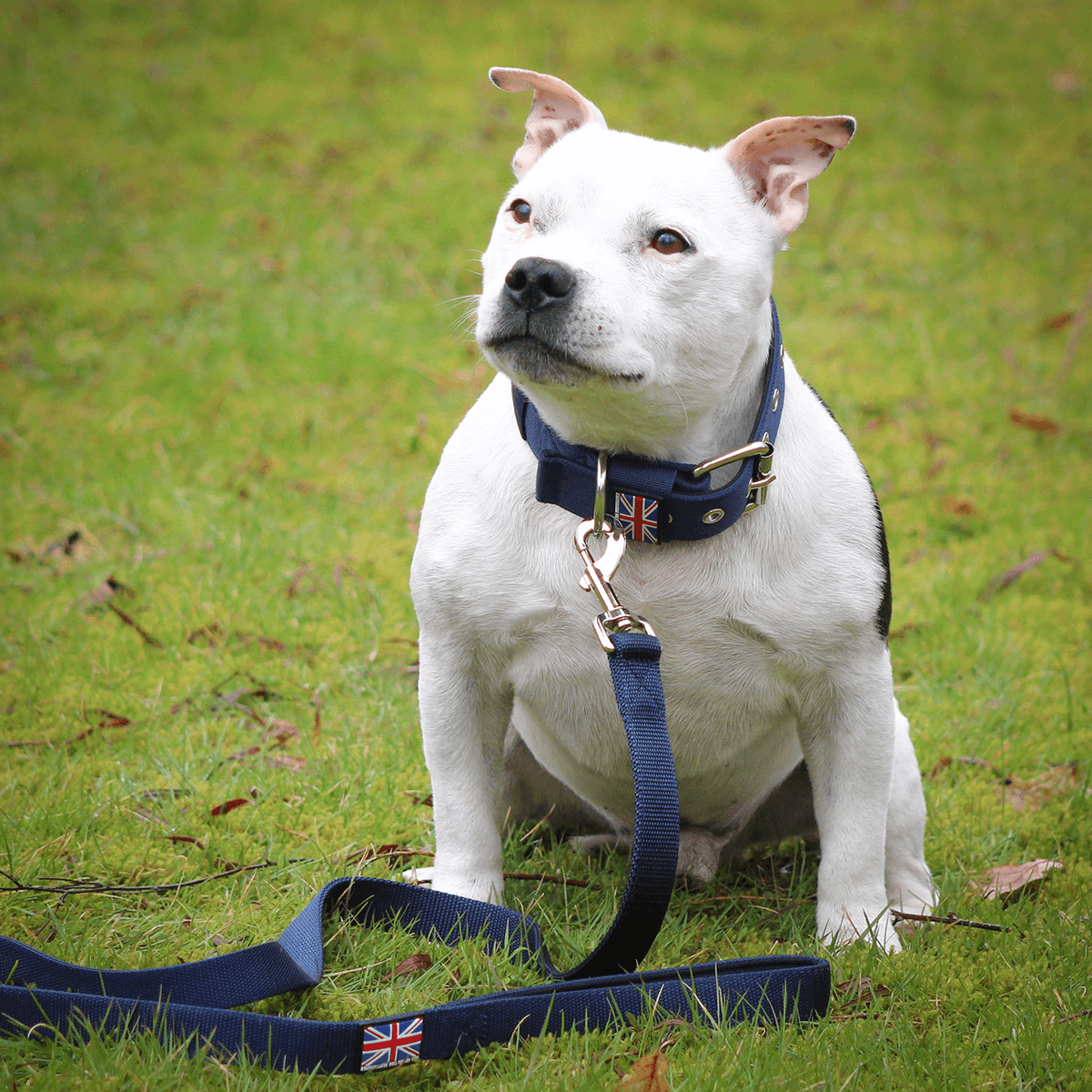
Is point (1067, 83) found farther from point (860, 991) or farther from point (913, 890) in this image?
point (860, 991)

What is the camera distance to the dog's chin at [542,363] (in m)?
2.02

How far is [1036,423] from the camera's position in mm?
5824

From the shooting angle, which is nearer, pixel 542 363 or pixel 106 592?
pixel 542 363

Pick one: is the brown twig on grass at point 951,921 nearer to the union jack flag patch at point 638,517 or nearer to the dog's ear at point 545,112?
the union jack flag patch at point 638,517

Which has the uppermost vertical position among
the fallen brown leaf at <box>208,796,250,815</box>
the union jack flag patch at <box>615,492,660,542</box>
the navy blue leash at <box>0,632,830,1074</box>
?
the union jack flag patch at <box>615,492,660,542</box>

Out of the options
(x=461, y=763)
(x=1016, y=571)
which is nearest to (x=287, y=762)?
(x=461, y=763)

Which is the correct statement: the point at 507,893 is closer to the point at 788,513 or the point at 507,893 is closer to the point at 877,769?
the point at 877,769

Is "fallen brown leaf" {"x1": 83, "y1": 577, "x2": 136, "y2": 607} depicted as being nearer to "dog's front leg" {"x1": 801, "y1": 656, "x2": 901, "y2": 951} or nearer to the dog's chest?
the dog's chest

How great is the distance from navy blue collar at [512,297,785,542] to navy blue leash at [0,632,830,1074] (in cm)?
25

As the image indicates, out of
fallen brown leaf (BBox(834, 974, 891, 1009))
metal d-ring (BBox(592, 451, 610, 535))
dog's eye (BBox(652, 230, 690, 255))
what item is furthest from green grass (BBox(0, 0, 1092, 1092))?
dog's eye (BBox(652, 230, 690, 255))

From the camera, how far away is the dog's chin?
202 cm

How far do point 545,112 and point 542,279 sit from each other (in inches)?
28.4

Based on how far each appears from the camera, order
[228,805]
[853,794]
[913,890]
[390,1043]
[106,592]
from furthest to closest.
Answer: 1. [106,592]
2. [228,805]
3. [913,890]
4. [853,794]
5. [390,1043]

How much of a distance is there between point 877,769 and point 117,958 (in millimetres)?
1655
